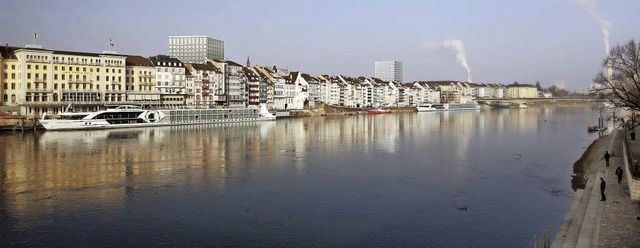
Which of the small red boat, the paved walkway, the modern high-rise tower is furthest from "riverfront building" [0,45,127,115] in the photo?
the paved walkway

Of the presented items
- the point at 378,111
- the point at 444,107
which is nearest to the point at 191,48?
the point at 378,111

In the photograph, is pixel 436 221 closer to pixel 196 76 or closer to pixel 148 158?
pixel 148 158

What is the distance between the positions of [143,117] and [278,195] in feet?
170

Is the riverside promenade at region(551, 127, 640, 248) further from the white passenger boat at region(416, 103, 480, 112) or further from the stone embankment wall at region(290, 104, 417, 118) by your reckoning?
the white passenger boat at region(416, 103, 480, 112)

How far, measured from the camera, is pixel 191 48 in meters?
148

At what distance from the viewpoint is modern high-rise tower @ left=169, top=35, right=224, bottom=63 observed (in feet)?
477

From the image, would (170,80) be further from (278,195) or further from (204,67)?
(278,195)

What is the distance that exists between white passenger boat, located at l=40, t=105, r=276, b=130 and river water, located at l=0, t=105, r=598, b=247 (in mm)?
18726

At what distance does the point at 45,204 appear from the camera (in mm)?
22688

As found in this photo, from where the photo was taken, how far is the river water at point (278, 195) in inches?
734

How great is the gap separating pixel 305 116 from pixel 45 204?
89.0 metres

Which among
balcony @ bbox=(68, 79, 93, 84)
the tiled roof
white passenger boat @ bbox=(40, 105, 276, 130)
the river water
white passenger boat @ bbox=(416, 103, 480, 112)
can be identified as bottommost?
the river water

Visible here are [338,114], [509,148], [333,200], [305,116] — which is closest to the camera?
[333,200]

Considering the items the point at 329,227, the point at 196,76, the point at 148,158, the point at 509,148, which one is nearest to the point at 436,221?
the point at 329,227
